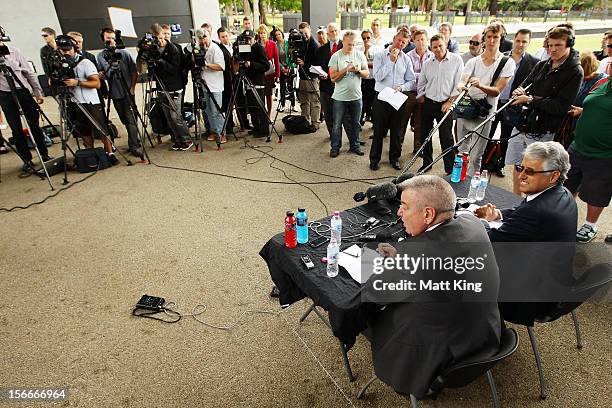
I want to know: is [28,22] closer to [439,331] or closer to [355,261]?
[355,261]

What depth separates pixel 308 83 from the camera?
6.02 metres

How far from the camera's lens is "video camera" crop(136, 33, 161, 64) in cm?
467

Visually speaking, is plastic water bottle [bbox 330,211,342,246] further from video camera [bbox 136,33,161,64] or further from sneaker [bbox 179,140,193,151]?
sneaker [bbox 179,140,193,151]

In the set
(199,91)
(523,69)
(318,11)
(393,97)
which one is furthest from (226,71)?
(523,69)

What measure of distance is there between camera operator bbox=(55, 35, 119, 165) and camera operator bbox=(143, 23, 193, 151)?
0.71 metres

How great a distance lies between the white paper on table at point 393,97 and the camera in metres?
4.25

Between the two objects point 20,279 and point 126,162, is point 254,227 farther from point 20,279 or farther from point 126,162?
point 126,162

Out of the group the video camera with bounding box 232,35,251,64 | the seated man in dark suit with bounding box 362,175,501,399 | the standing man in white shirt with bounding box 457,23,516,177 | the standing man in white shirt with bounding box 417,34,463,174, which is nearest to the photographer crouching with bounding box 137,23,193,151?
the video camera with bounding box 232,35,251,64

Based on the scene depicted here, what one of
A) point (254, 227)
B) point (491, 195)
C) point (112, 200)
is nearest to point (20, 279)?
point (112, 200)

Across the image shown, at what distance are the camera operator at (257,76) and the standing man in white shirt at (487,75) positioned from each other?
3.01 m

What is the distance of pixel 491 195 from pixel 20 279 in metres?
3.81

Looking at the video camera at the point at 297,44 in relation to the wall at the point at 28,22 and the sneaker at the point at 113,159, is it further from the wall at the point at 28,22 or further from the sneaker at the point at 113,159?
the wall at the point at 28,22

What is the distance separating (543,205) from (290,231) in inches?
52.2

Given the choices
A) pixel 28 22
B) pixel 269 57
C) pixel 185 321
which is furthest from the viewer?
pixel 28 22
